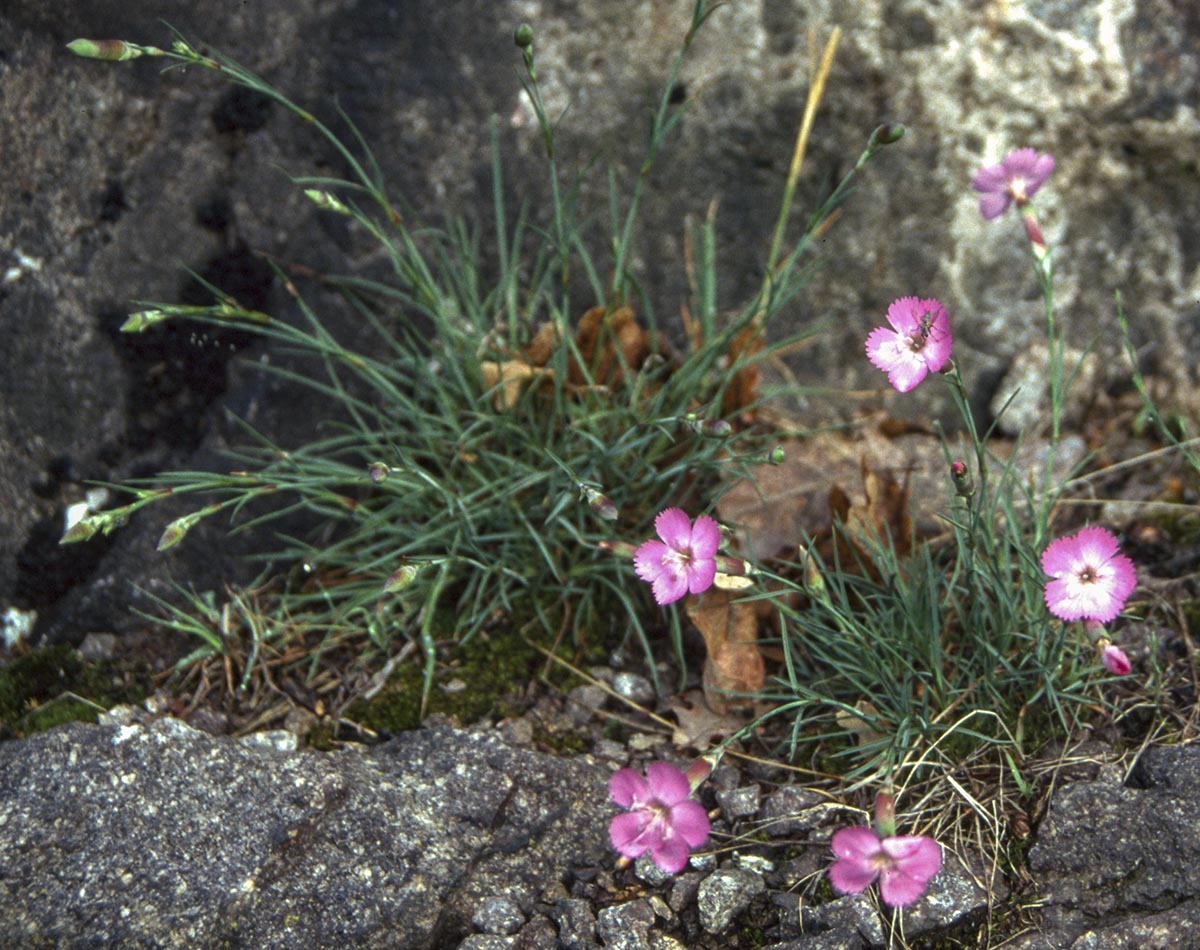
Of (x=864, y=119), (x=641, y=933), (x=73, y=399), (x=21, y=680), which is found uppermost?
(x=864, y=119)

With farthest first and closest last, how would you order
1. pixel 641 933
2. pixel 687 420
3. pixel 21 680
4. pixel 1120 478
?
pixel 1120 478 < pixel 21 680 < pixel 687 420 < pixel 641 933

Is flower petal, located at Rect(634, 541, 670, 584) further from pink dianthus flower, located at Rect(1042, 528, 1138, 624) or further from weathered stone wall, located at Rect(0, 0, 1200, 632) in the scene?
weathered stone wall, located at Rect(0, 0, 1200, 632)

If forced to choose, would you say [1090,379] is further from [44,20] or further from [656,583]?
[44,20]

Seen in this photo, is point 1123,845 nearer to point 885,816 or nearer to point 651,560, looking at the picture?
point 885,816

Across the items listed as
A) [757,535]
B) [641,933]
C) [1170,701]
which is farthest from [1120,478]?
[641,933]

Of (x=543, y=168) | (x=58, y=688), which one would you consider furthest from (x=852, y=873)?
(x=543, y=168)

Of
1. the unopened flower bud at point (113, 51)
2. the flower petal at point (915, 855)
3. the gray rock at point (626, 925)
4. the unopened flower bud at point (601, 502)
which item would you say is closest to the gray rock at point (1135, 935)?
the flower petal at point (915, 855)
